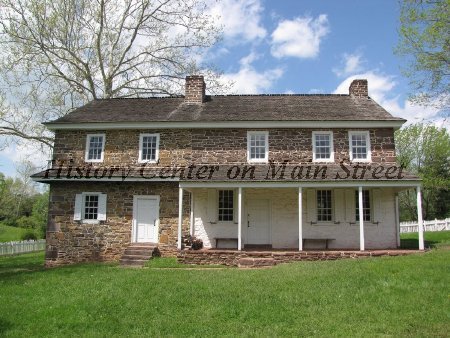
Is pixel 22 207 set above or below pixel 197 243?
above

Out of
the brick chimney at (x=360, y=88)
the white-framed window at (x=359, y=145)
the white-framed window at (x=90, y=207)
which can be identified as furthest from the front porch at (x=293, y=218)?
the brick chimney at (x=360, y=88)

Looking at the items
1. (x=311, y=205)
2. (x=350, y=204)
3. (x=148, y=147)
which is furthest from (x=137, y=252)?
(x=350, y=204)

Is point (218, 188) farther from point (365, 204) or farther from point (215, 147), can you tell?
point (365, 204)

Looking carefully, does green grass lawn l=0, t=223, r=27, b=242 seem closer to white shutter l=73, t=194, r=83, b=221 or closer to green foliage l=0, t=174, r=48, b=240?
green foliage l=0, t=174, r=48, b=240

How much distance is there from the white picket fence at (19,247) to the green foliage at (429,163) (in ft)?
93.4

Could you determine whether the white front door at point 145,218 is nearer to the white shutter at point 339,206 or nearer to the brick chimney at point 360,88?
the white shutter at point 339,206

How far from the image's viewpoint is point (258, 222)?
1744 cm

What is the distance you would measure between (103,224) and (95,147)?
347 cm

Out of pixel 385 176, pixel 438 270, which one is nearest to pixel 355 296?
pixel 438 270

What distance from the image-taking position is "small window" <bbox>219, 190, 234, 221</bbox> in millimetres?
17406

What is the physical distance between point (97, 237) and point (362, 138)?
1194 centimetres

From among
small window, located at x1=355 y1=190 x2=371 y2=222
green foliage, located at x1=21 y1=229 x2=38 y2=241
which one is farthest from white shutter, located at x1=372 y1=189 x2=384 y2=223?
green foliage, located at x1=21 y1=229 x2=38 y2=241

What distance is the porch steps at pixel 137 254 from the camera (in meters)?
15.5

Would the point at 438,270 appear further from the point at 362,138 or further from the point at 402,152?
the point at 402,152
